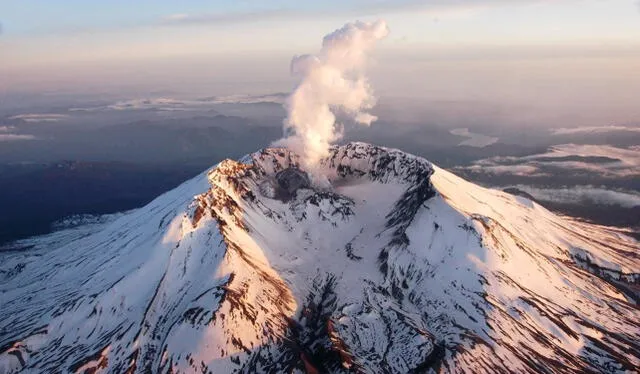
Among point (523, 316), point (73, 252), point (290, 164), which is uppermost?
point (290, 164)

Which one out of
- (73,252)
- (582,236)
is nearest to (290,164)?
(73,252)

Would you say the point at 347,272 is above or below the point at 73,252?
above

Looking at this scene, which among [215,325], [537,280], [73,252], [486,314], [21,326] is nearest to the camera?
[215,325]

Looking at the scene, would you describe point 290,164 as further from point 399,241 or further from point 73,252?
point 73,252

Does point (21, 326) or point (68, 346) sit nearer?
point (68, 346)

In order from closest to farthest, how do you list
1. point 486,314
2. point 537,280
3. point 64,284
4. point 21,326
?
1. point 486,314
2. point 21,326
3. point 537,280
4. point 64,284

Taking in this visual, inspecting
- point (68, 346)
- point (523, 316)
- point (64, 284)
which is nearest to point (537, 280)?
point (523, 316)
